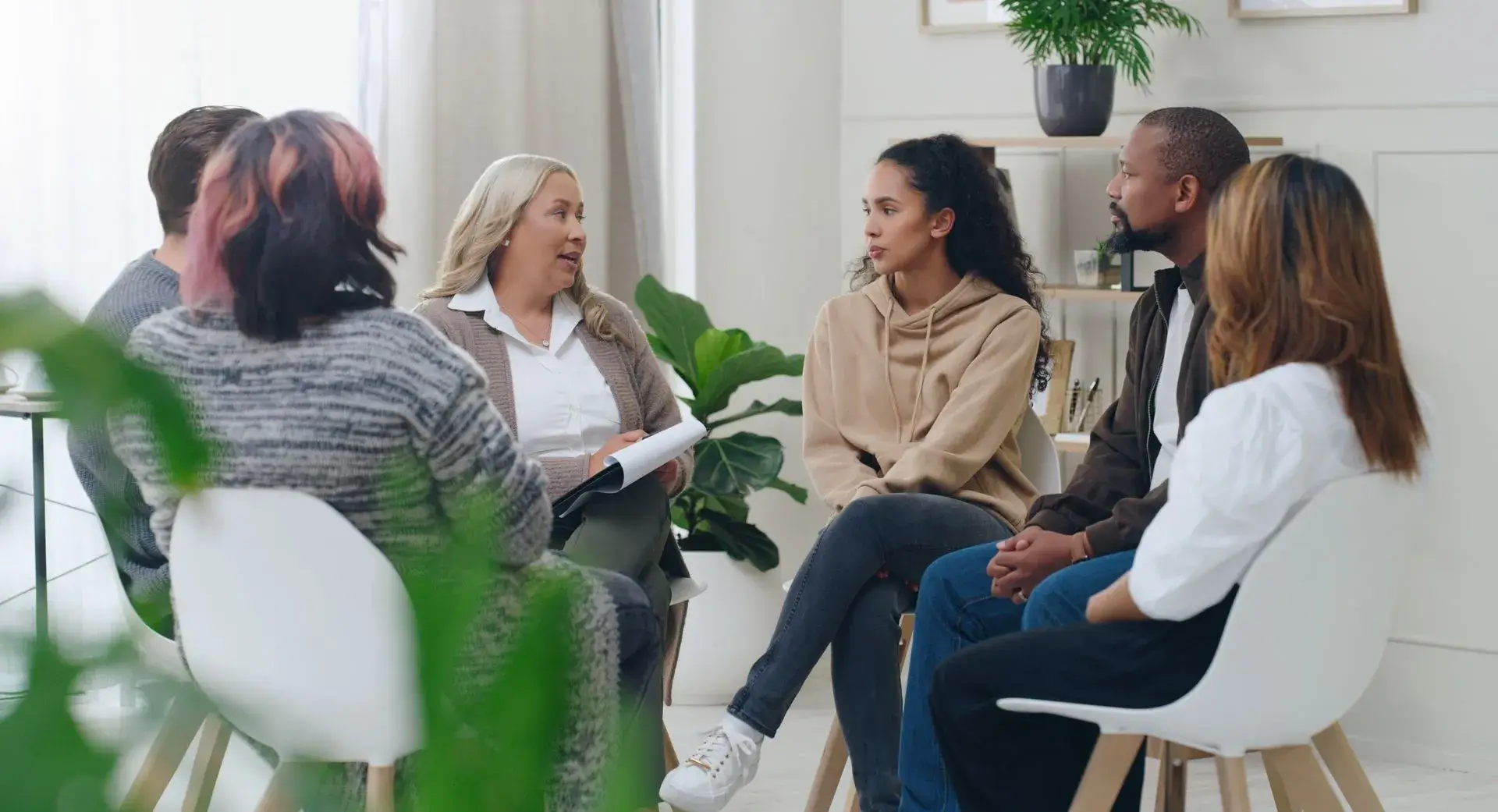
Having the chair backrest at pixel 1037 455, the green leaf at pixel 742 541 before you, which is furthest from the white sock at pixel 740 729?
the green leaf at pixel 742 541

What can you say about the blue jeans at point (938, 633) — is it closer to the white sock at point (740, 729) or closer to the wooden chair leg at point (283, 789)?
the white sock at point (740, 729)

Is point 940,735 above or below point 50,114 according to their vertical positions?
below

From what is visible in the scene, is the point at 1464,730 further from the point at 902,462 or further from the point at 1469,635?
the point at 902,462

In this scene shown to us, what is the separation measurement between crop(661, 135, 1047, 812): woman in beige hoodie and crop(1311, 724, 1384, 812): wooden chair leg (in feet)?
2.29

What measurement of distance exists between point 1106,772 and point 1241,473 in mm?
438

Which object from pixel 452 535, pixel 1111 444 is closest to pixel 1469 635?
pixel 1111 444

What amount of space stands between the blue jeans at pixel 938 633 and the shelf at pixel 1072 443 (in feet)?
3.58

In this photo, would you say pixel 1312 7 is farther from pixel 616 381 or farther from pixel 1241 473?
pixel 1241 473

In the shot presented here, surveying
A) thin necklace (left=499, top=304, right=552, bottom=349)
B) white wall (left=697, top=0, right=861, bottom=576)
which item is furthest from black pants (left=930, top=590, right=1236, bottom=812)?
white wall (left=697, top=0, right=861, bottom=576)

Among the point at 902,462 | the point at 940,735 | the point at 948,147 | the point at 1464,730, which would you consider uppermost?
the point at 948,147

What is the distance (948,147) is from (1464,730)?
67.2 inches

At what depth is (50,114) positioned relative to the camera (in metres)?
2.79

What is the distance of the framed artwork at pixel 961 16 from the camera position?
12.1 feet

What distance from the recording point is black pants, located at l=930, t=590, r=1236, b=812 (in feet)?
6.01
